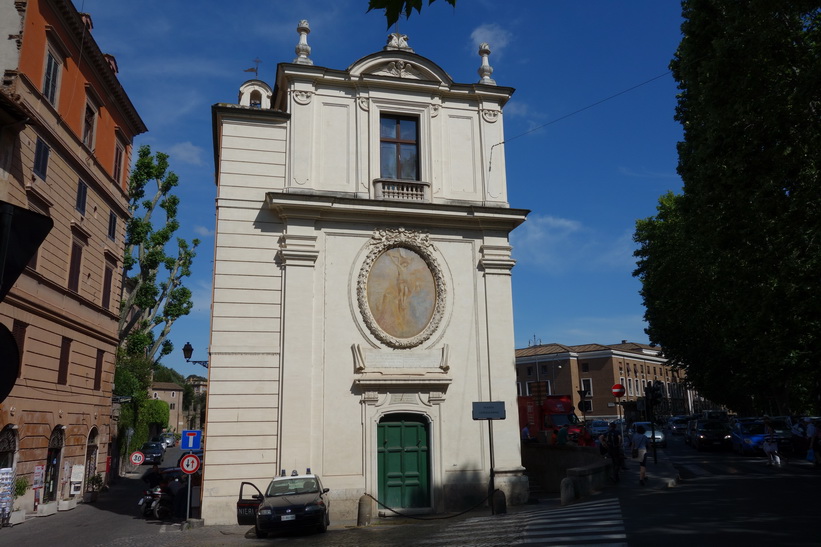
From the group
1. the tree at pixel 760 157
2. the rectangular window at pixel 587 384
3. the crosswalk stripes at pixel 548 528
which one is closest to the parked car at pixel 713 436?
the tree at pixel 760 157

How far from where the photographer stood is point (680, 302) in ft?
120

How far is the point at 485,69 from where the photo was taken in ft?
74.1

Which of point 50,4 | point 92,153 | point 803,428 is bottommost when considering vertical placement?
point 803,428

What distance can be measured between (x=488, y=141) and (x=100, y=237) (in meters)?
17.4

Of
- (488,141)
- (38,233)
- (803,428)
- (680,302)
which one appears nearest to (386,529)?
(488,141)

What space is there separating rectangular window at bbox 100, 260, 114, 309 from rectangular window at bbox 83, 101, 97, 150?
18.4ft

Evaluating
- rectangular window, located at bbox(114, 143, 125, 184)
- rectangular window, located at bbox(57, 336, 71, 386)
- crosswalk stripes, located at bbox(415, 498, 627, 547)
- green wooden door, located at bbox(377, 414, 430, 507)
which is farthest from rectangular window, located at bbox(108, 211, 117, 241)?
crosswalk stripes, located at bbox(415, 498, 627, 547)

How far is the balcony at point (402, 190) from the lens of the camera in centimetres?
2030

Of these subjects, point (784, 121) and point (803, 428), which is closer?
point (784, 121)

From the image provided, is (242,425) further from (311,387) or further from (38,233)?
(38,233)

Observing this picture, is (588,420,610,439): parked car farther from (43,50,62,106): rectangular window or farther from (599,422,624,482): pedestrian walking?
(43,50,62,106): rectangular window

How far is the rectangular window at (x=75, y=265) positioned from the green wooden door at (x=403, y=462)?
13932mm

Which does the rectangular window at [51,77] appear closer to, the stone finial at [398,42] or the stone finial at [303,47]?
the stone finial at [303,47]

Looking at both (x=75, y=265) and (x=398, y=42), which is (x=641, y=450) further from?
(x=75, y=265)
